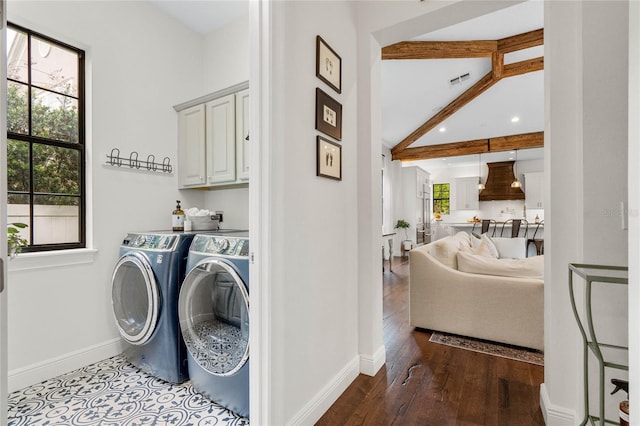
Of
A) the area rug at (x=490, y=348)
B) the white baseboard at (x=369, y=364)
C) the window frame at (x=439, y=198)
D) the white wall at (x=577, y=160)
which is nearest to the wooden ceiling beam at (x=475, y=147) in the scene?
the window frame at (x=439, y=198)

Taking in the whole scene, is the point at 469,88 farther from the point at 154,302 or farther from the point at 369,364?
the point at 154,302

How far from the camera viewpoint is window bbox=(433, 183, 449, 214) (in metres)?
10.2

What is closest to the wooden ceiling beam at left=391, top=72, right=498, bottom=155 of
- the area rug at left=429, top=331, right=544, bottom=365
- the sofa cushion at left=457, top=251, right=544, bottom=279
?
the sofa cushion at left=457, top=251, right=544, bottom=279

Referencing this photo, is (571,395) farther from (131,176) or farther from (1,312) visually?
(131,176)

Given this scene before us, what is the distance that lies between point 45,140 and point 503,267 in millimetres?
3825

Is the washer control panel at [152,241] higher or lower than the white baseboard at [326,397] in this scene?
higher

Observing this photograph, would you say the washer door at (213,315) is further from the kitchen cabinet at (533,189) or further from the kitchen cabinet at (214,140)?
the kitchen cabinet at (533,189)

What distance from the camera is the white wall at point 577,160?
1.37 m

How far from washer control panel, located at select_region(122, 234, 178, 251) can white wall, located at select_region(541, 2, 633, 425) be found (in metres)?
2.28

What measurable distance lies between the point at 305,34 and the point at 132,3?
2.03m

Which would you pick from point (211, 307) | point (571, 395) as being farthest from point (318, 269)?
point (571, 395)

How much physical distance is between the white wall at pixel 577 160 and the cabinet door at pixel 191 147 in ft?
8.49

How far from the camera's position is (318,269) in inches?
68.6

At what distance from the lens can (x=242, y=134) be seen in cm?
244
